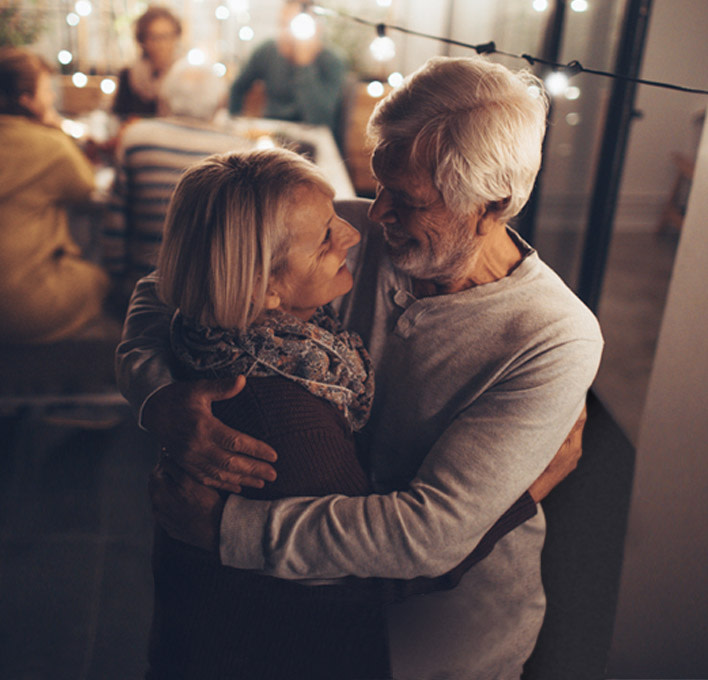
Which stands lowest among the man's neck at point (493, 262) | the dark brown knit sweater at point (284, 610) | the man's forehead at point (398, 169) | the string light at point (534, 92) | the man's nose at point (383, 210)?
the dark brown knit sweater at point (284, 610)

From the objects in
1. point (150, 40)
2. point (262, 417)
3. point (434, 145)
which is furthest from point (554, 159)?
point (262, 417)

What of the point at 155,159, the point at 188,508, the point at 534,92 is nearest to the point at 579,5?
the point at 155,159

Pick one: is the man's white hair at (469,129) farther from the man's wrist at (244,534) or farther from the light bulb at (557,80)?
the man's wrist at (244,534)

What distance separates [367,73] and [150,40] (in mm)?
3059

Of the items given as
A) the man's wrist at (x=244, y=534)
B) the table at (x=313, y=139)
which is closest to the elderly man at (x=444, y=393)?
the man's wrist at (x=244, y=534)

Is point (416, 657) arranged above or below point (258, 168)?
below

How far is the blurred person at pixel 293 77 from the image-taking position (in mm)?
4844

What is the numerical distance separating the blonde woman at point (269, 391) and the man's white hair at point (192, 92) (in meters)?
1.67

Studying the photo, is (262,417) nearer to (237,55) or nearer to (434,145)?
(434,145)

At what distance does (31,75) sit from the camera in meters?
2.67

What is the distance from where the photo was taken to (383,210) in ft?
3.97

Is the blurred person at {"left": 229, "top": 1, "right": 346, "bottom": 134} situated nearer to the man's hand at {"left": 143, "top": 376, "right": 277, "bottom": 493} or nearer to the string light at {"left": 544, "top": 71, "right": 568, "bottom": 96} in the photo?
the string light at {"left": 544, "top": 71, "right": 568, "bottom": 96}

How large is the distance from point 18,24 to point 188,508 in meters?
5.43

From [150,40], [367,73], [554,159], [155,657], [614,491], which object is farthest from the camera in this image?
[367,73]
